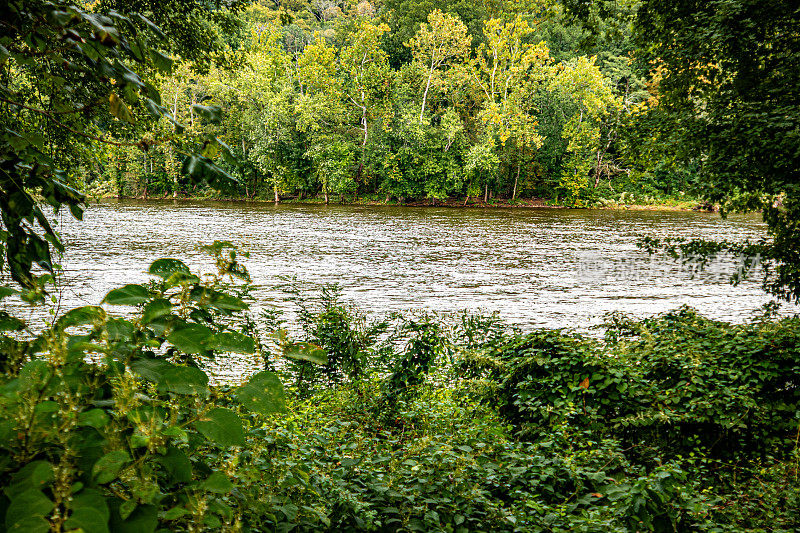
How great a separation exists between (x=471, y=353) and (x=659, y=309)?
803 centimetres

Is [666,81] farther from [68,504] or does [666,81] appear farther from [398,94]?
[398,94]

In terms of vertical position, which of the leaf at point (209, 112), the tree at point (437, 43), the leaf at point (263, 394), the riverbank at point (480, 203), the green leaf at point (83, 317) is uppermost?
the tree at point (437, 43)

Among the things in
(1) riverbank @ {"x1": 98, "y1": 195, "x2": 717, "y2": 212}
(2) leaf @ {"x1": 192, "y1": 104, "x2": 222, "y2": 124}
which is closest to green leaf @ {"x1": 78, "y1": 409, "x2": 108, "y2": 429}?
(2) leaf @ {"x1": 192, "y1": 104, "x2": 222, "y2": 124}

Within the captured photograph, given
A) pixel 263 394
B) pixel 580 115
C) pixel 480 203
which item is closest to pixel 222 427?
pixel 263 394

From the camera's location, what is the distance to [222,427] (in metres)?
1.39

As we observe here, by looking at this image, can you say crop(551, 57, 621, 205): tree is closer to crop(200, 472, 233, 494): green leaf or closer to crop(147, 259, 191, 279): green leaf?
crop(147, 259, 191, 279): green leaf

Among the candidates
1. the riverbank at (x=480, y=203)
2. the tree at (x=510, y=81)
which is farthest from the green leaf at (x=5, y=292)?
the tree at (x=510, y=81)

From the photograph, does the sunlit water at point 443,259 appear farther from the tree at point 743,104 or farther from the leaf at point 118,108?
the leaf at point 118,108

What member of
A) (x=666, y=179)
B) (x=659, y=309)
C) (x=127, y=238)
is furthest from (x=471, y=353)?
(x=666, y=179)

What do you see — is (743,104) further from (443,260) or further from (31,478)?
(443,260)

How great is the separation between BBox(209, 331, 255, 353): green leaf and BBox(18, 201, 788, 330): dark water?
143 inches

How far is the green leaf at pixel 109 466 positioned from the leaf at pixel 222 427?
0.65 feet

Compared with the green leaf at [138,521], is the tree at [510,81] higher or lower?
higher

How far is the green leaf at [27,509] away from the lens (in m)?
1.05
